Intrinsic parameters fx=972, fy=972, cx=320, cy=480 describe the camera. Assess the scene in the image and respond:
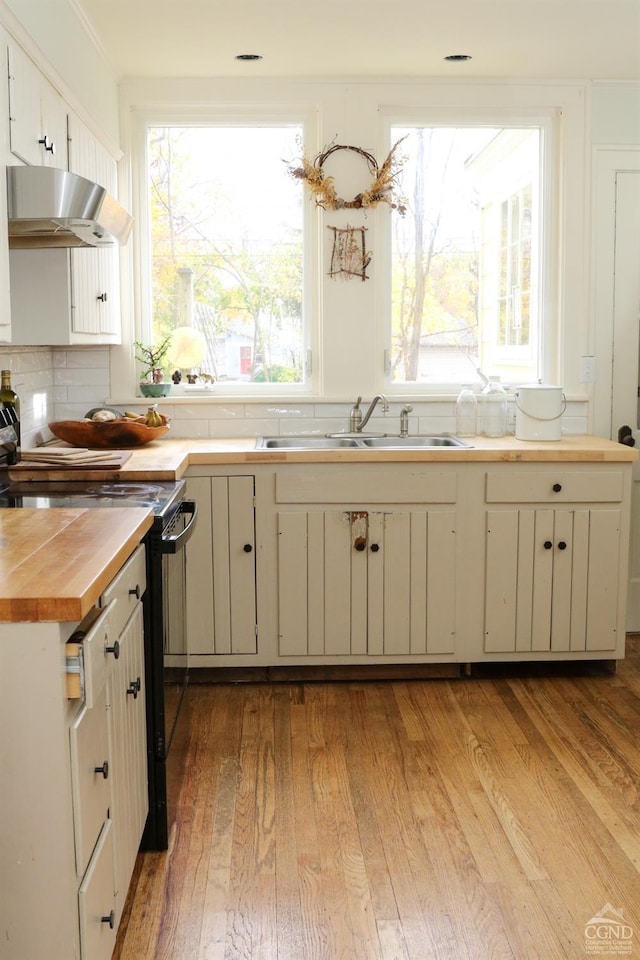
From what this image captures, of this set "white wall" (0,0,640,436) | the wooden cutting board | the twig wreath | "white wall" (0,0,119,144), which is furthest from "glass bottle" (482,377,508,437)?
"white wall" (0,0,119,144)

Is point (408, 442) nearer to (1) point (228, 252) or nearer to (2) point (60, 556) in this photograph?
(1) point (228, 252)

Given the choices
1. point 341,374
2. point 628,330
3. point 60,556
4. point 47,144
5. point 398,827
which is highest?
point 47,144

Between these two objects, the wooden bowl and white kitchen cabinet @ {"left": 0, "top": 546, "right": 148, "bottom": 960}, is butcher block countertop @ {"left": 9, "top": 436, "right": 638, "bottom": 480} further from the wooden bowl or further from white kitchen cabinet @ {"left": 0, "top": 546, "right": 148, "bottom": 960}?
white kitchen cabinet @ {"left": 0, "top": 546, "right": 148, "bottom": 960}

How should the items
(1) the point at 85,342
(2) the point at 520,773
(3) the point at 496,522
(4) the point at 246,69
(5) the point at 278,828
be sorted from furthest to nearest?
(4) the point at 246,69
(3) the point at 496,522
(1) the point at 85,342
(2) the point at 520,773
(5) the point at 278,828

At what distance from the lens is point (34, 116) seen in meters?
2.76

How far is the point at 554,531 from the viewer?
384 cm

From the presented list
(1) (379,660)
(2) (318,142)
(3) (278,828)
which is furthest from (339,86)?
(3) (278,828)

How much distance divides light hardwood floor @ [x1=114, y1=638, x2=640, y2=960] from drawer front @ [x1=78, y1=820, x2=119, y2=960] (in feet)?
0.78

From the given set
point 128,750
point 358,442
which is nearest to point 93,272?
point 358,442

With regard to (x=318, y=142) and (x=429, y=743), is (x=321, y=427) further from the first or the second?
(x=429, y=743)

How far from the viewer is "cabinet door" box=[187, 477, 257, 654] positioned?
376cm

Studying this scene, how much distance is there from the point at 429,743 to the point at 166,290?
90.9 inches

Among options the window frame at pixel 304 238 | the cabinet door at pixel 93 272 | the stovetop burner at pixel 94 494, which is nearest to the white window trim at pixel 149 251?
the window frame at pixel 304 238

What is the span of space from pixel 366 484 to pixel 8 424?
1.36 metres
